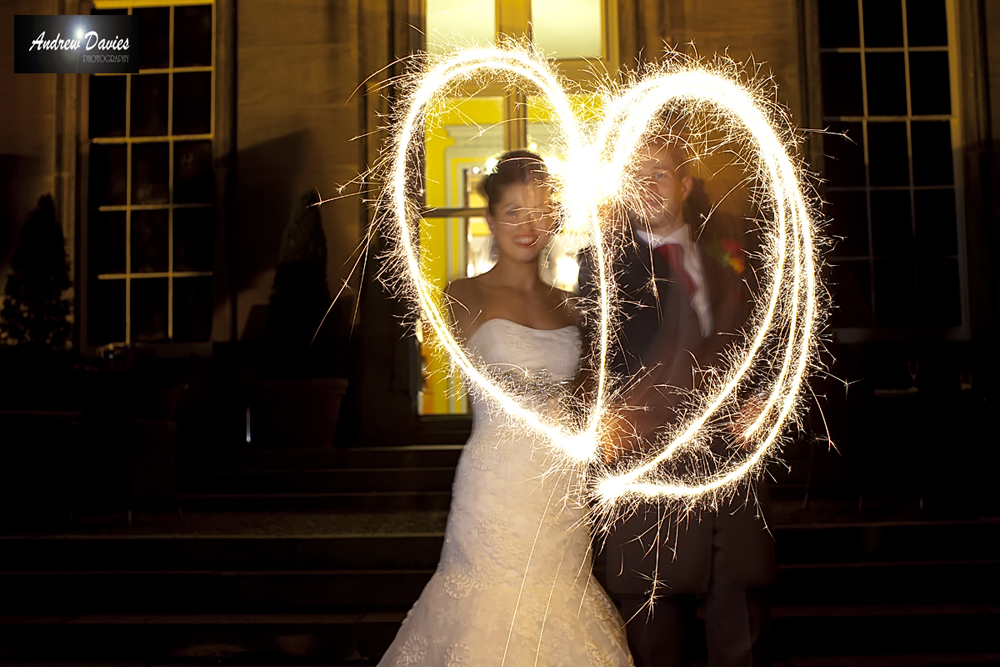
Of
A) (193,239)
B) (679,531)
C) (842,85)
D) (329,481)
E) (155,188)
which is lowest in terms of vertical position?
(329,481)

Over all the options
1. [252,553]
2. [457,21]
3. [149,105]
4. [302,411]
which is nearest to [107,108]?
[149,105]

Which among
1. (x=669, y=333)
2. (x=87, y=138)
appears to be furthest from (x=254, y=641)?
(x=87, y=138)

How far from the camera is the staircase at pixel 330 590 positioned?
325 cm

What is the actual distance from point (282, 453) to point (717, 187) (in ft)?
11.3

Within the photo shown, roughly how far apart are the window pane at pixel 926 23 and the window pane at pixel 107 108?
20.5ft

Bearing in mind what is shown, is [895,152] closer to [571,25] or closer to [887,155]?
[887,155]

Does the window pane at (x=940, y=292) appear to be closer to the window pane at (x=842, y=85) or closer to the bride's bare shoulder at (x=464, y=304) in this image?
the window pane at (x=842, y=85)

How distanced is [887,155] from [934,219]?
2.00 ft

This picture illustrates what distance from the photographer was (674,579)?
1.87 meters

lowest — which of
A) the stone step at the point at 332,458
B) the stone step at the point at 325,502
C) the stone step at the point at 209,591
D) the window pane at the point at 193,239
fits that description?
the stone step at the point at 209,591

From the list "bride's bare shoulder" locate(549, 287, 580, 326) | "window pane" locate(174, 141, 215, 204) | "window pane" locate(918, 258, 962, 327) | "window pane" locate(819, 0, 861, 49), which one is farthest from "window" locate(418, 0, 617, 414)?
"bride's bare shoulder" locate(549, 287, 580, 326)

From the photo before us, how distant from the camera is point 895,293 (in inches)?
222

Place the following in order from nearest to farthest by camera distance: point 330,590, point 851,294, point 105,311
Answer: point 330,590, point 851,294, point 105,311
